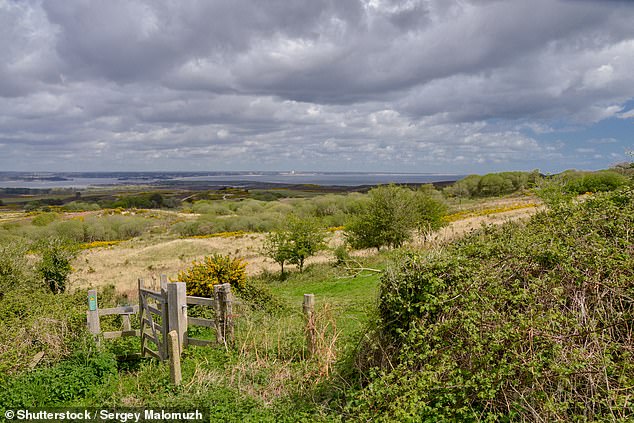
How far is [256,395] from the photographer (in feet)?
21.8

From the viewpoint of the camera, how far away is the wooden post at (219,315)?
902cm

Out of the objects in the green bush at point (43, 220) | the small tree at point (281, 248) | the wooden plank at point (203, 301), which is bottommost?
the green bush at point (43, 220)

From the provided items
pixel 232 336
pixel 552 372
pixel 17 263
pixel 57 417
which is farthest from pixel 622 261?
pixel 17 263

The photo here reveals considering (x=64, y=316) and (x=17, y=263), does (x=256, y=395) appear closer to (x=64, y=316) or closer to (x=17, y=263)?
(x=64, y=316)

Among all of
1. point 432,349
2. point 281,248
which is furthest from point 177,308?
point 281,248

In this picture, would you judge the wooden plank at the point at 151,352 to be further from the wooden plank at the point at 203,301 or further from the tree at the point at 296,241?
the tree at the point at 296,241

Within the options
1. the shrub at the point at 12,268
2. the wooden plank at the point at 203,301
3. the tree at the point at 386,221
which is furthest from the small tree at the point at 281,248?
the wooden plank at the point at 203,301

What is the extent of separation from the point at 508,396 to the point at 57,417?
21.1ft

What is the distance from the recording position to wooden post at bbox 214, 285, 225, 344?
355 inches

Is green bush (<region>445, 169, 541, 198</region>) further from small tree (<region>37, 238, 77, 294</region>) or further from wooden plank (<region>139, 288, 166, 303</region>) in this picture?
wooden plank (<region>139, 288, 166, 303</region>)

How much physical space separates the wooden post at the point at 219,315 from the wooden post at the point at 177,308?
66cm

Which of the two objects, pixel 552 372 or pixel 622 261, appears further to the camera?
pixel 622 261

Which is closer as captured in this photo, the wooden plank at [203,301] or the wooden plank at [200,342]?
the wooden plank at [200,342]

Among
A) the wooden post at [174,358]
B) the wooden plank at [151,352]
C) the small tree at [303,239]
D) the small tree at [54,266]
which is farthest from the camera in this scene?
the small tree at [303,239]
